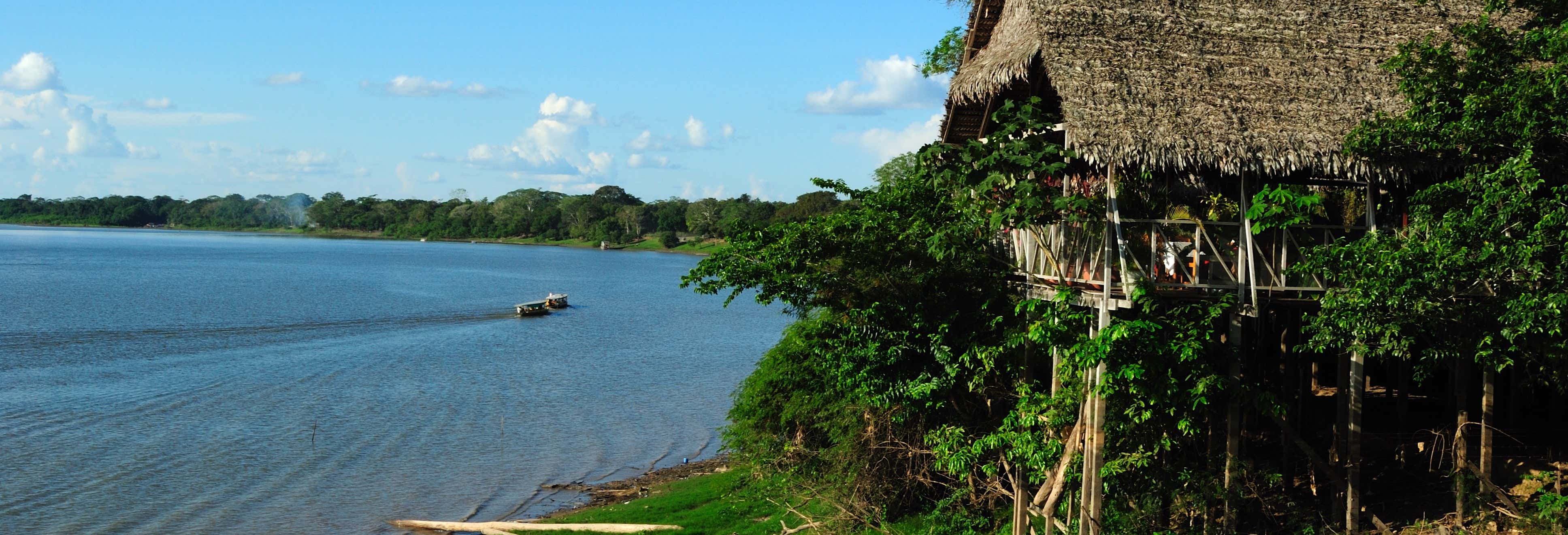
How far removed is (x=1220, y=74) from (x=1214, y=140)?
1.34m

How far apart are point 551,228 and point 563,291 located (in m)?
90.2

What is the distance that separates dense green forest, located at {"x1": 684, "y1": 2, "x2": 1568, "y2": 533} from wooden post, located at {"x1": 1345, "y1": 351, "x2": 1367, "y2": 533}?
27cm

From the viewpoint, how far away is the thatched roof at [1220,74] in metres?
11.8

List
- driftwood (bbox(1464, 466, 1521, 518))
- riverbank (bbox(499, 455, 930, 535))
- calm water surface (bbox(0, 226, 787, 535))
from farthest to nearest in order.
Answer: calm water surface (bbox(0, 226, 787, 535)) → riverbank (bbox(499, 455, 930, 535)) → driftwood (bbox(1464, 466, 1521, 518))

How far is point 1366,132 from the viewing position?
1138cm

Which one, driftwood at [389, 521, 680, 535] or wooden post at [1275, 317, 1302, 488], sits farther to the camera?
driftwood at [389, 521, 680, 535]

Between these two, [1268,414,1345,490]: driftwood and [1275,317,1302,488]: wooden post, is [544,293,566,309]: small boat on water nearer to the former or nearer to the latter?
[1275,317,1302,488]: wooden post

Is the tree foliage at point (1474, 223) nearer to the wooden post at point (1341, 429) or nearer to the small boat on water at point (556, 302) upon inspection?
the wooden post at point (1341, 429)

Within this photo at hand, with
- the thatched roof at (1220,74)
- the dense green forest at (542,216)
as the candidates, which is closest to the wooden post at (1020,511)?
the thatched roof at (1220,74)

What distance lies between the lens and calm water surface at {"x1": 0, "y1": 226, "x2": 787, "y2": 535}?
22.5m

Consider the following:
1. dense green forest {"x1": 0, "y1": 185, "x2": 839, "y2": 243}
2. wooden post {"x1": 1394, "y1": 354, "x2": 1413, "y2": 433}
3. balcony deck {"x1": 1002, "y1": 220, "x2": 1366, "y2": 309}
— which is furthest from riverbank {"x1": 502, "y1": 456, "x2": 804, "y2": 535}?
dense green forest {"x1": 0, "y1": 185, "x2": 839, "y2": 243}

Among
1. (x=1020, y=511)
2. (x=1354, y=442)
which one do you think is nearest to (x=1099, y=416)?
(x=1020, y=511)

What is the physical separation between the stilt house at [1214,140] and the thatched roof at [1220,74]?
0.02 m

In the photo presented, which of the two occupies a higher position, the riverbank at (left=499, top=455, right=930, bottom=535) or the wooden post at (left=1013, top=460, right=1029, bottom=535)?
the wooden post at (left=1013, top=460, right=1029, bottom=535)
